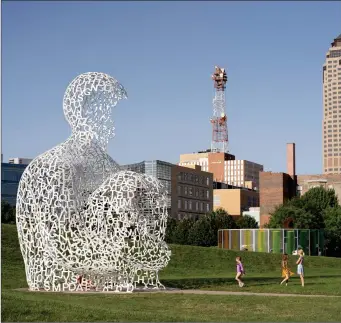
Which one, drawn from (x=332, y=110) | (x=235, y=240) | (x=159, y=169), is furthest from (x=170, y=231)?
(x=332, y=110)

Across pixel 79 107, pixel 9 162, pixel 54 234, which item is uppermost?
pixel 9 162

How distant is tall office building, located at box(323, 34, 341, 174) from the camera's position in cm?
18400

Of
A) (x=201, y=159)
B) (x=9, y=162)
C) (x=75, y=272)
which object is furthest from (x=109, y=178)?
(x=201, y=159)

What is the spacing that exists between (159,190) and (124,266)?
246 cm

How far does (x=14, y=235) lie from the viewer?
36219 millimetres

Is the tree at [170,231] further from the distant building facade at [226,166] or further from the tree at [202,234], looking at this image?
the distant building facade at [226,166]

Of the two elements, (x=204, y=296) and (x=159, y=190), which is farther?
(x=159, y=190)

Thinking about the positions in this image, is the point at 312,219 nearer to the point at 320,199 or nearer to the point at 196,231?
the point at 320,199

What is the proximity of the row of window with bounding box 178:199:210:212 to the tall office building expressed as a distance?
259 feet

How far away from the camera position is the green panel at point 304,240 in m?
52.5

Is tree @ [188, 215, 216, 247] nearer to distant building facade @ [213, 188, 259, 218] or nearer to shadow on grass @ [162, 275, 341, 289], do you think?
shadow on grass @ [162, 275, 341, 289]

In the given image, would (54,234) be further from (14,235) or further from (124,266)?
(14,235)

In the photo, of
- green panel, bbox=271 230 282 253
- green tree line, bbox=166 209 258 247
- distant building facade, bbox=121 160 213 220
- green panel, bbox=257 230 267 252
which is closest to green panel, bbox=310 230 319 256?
green panel, bbox=271 230 282 253

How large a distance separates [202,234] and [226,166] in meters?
91.1
